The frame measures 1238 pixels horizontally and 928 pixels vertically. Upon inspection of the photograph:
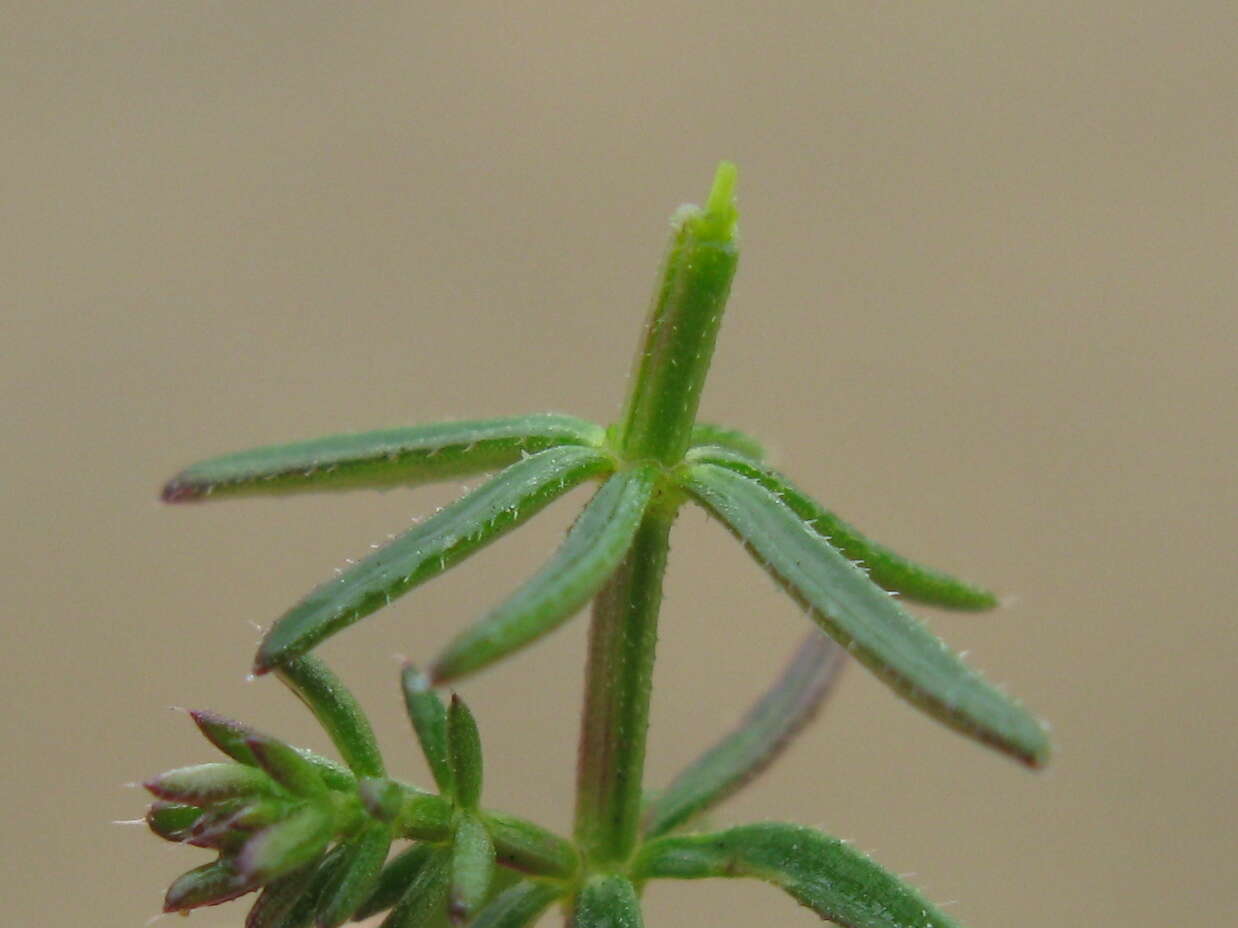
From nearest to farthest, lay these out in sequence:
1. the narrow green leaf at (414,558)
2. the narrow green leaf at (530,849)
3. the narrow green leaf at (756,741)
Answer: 1. the narrow green leaf at (414,558)
2. the narrow green leaf at (530,849)
3. the narrow green leaf at (756,741)

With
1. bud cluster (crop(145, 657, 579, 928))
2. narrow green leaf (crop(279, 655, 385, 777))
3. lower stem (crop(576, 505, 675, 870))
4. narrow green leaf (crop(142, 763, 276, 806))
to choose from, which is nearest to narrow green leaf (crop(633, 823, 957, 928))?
lower stem (crop(576, 505, 675, 870))

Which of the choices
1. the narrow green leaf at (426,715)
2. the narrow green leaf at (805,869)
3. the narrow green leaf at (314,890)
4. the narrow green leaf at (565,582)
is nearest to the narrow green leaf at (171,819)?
the narrow green leaf at (314,890)

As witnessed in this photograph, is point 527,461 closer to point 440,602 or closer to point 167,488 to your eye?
point 167,488

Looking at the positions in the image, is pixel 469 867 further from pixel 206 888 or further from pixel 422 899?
pixel 206 888

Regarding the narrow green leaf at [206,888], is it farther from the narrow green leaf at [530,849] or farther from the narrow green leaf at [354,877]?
the narrow green leaf at [530,849]

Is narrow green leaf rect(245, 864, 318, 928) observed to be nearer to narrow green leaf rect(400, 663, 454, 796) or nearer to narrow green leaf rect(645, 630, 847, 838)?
narrow green leaf rect(400, 663, 454, 796)

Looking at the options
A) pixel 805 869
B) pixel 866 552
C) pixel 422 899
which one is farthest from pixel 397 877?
pixel 866 552
